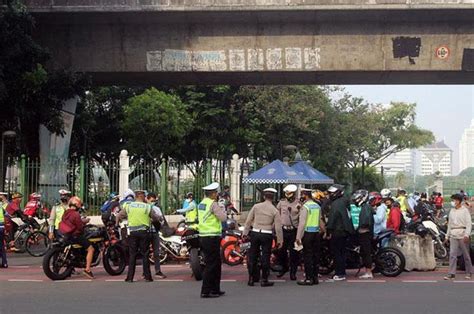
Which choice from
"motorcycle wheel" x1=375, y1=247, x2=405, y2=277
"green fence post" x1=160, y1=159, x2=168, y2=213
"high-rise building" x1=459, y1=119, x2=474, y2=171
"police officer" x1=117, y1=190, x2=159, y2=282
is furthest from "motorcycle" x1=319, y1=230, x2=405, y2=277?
"high-rise building" x1=459, y1=119, x2=474, y2=171

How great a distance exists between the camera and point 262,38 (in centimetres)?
2005

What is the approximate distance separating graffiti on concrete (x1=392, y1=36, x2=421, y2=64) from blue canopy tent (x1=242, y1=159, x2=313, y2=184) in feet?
18.0

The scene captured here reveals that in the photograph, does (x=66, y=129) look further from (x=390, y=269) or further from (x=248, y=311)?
(x=248, y=311)

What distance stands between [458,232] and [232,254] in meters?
5.16

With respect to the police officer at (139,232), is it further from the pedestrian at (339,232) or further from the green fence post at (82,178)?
the green fence post at (82,178)

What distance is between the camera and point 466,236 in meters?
13.9

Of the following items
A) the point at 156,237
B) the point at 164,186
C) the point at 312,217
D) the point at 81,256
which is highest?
the point at 164,186

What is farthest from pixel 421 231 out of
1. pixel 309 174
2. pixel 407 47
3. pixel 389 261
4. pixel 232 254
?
pixel 309 174

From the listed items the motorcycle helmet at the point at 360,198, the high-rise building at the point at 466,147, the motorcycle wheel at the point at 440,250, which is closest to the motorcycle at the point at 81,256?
the motorcycle helmet at the point at 360,198

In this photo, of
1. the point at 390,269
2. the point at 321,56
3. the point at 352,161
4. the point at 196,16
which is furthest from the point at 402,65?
the point at 352,161

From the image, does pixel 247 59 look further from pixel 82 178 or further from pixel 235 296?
pixel 235 296

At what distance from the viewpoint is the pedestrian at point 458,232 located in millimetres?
13938

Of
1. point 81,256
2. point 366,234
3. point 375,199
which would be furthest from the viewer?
point 375,199

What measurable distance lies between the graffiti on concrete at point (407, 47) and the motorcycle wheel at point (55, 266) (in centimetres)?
1123
